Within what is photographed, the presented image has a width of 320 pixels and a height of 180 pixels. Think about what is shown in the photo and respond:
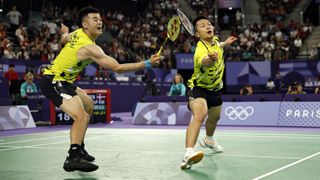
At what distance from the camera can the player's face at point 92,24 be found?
6.43 metres

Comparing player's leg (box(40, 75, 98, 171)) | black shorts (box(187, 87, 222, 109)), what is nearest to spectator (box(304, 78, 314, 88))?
black shorts (box(187, 87, 222, 109))

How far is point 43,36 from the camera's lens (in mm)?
23406

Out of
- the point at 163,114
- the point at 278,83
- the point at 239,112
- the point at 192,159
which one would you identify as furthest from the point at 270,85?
the point at 192,159

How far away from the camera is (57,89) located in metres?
6.32

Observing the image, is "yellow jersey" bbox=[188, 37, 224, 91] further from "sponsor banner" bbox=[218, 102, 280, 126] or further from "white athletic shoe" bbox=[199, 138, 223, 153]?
"sponsor banner" bbox=[218, 102, 280, 126]

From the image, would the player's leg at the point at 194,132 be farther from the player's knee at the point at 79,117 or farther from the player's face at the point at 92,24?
the player's face at the point at 92,24

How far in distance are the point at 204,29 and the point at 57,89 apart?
2.39 m

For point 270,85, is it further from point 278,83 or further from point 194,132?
point 194,132

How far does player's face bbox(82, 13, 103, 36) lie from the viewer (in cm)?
643

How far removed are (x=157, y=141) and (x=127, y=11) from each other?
26.4m

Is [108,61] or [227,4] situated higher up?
[227,4]

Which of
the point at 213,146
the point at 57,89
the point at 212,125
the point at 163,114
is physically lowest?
the point at 163,114

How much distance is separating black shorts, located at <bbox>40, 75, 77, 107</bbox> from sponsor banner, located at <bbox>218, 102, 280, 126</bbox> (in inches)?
349

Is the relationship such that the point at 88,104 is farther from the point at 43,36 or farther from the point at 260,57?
the point at 260,57
